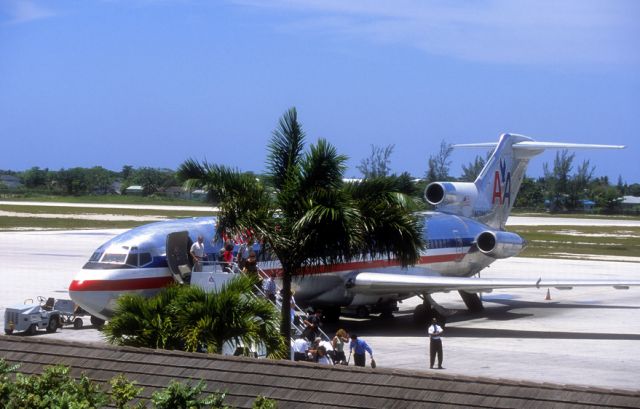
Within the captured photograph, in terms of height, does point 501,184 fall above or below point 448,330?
above

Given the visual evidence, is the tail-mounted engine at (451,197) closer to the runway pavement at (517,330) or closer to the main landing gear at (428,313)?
the runway pavement at (517,330)

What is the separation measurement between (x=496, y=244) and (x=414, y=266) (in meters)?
10.8

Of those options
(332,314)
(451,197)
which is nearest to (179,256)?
(332,314)

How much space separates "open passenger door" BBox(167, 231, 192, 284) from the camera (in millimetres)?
25750

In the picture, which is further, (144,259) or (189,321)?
(144,259)

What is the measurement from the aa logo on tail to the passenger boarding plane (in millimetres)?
38

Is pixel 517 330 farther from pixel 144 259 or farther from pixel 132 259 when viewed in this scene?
pixel 132 259

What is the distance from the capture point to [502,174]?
125 ft

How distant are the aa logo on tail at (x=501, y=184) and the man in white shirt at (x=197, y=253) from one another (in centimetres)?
1579

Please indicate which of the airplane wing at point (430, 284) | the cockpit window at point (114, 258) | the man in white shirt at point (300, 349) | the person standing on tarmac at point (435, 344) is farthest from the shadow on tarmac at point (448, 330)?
the man in white shirt at point (300, 349)

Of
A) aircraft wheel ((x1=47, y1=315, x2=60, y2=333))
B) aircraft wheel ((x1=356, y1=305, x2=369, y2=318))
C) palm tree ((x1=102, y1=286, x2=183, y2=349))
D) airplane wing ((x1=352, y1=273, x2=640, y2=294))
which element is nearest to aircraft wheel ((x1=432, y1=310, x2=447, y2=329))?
airplane wing ((x1=352, y1=273, x2=640, y2=294))

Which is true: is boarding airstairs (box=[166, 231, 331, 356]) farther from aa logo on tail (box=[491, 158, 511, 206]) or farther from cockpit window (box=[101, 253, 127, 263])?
aa logo on tail (box=[491, 158, 511, 206])

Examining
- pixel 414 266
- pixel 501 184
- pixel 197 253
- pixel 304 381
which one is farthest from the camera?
pixel 501 184

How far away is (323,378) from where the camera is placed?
39.1 ft
